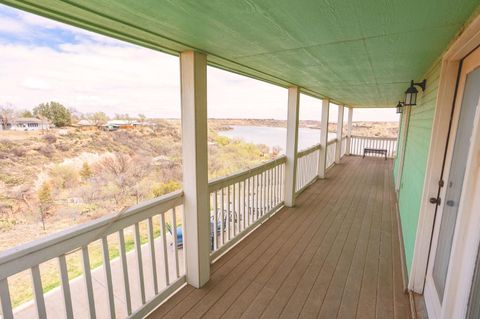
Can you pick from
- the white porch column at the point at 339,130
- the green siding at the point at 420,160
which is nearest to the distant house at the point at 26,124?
the green siding at the point at 420,160

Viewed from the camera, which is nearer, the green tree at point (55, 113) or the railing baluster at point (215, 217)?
the railing baluster at point (215, 217)

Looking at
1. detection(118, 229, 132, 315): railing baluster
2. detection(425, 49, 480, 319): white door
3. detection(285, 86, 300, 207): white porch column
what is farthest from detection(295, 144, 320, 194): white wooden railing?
detection(118, 229, 132, 315): railing baluster

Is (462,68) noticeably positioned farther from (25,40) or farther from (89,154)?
(25,40)

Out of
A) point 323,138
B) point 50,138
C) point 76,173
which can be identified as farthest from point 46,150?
point 323,138

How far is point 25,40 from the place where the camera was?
3.34 metres

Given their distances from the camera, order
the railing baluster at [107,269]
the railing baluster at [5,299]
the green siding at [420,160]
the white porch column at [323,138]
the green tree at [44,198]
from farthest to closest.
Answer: the white porch column at [323,138], the green tree at [44,198], the green siding at [420,160], the railing baluster at [107,269], the railing baluster at [5,299]

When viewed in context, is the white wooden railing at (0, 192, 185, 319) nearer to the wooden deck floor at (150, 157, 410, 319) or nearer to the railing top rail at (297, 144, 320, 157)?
the wooden deck floor at (150, 157, 410, 319)

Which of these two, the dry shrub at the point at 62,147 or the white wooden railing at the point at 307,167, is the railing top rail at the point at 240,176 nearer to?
the white wooden railing at the point at 307,167

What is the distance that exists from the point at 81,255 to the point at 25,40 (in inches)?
148

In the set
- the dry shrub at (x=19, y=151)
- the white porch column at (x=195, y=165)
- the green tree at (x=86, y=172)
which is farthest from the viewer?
the green tree at (x=86, y=172)

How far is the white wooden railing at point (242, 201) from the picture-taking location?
2769 mm

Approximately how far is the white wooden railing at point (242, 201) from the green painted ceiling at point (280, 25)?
4.86 feet

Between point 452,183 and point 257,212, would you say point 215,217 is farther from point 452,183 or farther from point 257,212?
point 452,183

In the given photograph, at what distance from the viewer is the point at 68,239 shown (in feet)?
4.41
